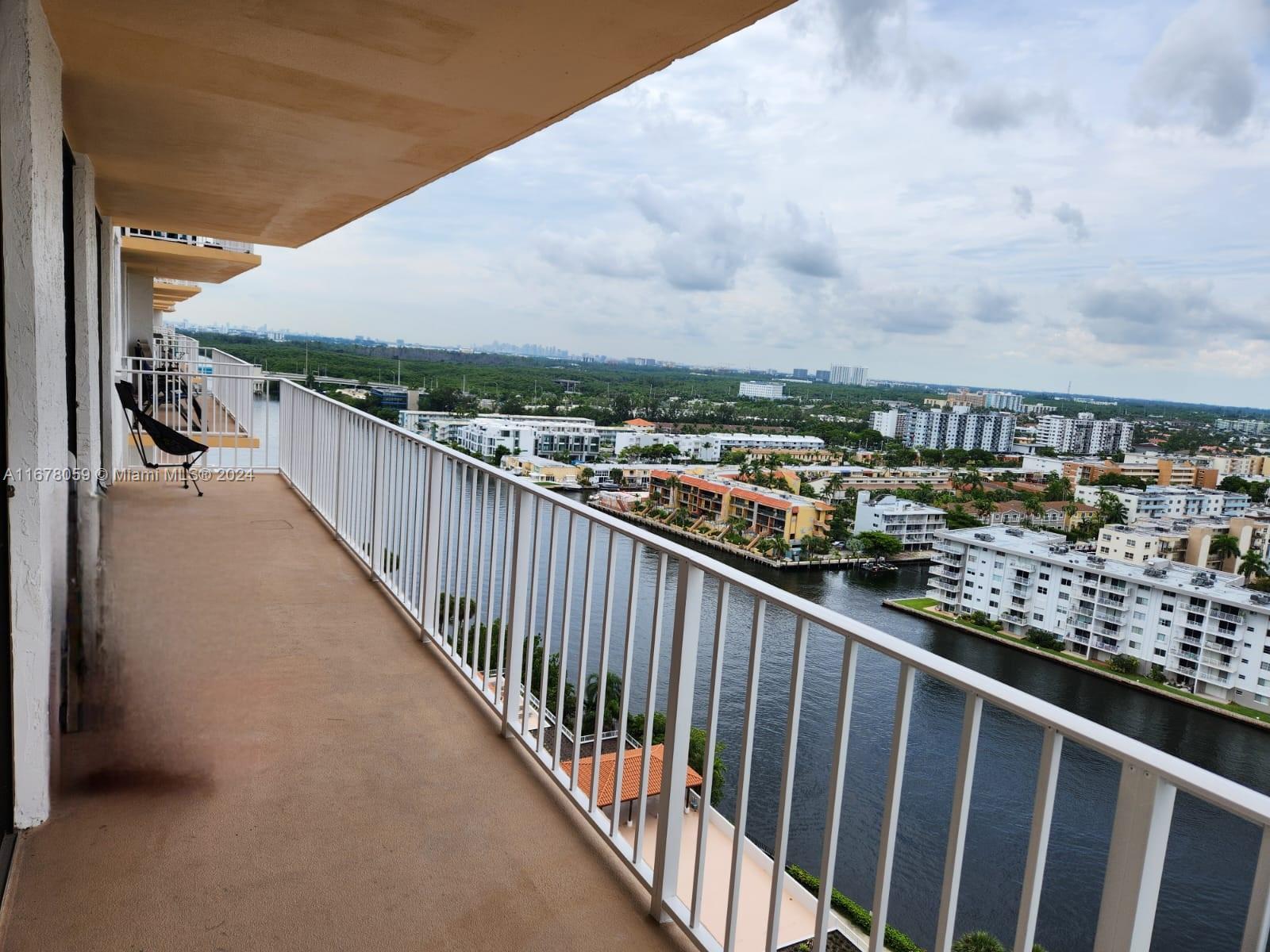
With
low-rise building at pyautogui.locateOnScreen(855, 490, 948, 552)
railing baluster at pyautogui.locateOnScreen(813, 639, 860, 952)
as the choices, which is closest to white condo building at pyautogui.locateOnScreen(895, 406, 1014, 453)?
low-rise building at pyautogui.locateOnScreen(855, 490, 948, 552)

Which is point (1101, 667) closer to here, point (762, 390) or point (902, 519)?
point (902, 519)

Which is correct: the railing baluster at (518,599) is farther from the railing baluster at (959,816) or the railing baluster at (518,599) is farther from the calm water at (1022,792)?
the railing baluster at (959,816)

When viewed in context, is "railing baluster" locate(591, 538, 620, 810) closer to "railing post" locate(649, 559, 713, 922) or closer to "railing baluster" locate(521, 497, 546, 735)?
"railing post" locate(649, 559, 713, 922)

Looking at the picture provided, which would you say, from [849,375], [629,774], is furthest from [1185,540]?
[849,375]

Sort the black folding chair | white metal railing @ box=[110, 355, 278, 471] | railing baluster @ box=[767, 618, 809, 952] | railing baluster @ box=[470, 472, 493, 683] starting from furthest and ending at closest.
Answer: white metal railing @ box=[110, 355, 278, 471]
the black folding chair
railing baluster @ box=[470, 472, 493, 683]
railing baluster @ box=[767, 618, 809, 952]

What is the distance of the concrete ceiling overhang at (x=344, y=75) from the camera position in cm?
247

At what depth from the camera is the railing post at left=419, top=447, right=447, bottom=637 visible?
3.75 m

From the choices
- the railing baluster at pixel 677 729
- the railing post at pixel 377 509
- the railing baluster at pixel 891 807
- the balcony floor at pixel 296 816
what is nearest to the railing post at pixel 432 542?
the balcony floor at pixel 296 816

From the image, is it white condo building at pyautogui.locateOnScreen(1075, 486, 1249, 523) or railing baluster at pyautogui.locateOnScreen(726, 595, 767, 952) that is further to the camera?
white condo building at pyautogui.locateOnScreen(1075, 486, 1249, 523)

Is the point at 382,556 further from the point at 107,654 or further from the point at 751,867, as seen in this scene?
the point at 751,867

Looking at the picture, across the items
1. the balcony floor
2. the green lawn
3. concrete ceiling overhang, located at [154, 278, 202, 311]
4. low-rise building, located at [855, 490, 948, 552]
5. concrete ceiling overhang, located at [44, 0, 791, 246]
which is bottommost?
the balcony floor

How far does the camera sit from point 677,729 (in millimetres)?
1971

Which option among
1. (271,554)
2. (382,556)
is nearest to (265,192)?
(271,554)

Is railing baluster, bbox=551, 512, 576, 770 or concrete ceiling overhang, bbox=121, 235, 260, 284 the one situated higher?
concrete ceiling overhang, bbox=121, 235, 260, 284
